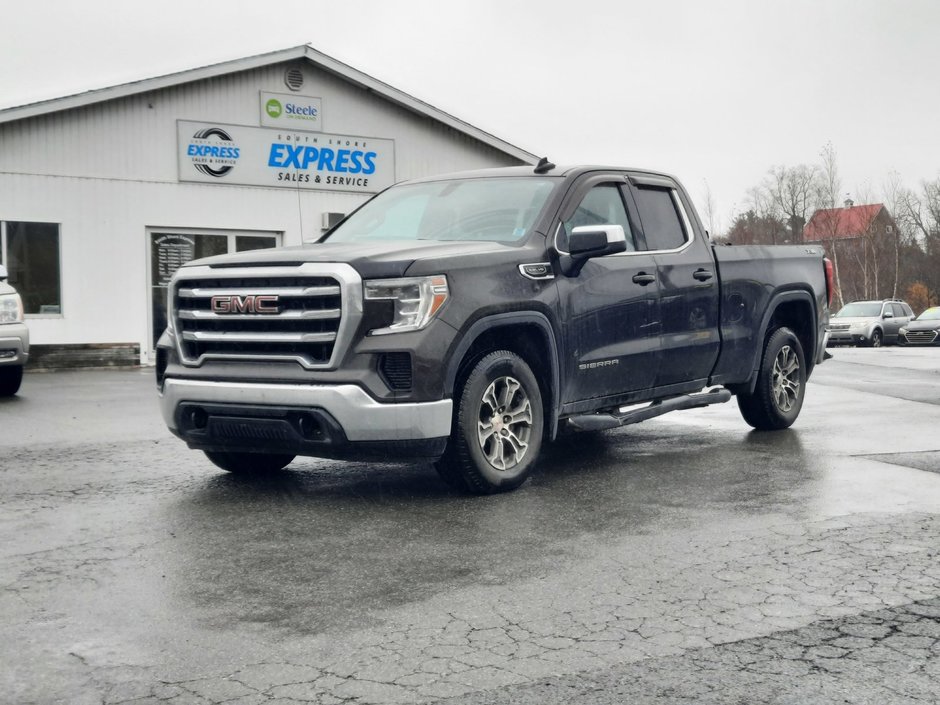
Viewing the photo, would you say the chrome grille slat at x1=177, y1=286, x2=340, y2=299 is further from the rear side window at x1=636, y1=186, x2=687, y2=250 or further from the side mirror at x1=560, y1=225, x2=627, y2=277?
the rear side window at x1=636, y1=186, x2=687, y2=250

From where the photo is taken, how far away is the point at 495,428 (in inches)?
253

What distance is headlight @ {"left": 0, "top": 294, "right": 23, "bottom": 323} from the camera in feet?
39.6

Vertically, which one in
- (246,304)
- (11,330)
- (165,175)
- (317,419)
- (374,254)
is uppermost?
(165,175)

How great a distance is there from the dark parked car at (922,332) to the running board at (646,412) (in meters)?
32.7

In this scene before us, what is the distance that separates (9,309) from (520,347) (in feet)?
24.6

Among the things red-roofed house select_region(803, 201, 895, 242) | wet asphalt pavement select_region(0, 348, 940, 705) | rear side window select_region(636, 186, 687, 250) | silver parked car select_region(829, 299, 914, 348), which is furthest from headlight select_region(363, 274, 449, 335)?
red-roofed house select_region(803, 201, 895, 242)

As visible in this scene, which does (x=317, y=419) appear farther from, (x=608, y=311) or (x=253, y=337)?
(x=608, y=311)

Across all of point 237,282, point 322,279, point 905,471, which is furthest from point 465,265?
point 905,471

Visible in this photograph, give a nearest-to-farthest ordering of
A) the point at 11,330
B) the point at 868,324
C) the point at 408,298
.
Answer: the point at 408,298 < the point at 11,330 < the point at 868,324

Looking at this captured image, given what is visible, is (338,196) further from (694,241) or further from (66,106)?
(694,241)

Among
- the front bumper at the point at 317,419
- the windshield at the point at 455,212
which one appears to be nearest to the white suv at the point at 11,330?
the windshield at the point at 455,212

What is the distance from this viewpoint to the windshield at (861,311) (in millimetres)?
39125

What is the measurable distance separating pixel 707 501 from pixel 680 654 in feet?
8.89

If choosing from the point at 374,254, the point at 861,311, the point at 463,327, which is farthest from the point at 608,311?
the point at 861,311
